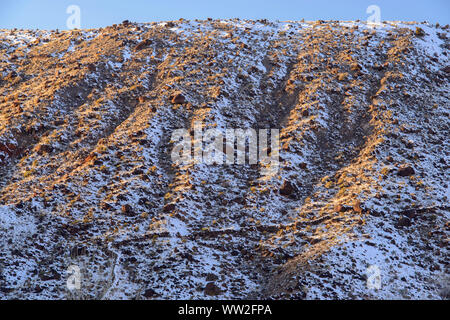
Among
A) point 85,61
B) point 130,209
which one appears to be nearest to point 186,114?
point 130,209

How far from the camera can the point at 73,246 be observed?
66.1 ft

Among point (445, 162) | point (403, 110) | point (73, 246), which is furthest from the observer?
point (403, 110)

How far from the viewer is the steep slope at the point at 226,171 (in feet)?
61.8

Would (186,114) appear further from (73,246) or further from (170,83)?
(73,246)

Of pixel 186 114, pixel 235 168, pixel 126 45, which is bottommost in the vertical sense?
pixel 235 168

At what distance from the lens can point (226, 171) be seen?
2595 centimetres

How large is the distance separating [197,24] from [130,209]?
29.1 m

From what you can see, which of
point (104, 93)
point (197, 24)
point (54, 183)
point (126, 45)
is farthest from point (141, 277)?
point (197, 24)

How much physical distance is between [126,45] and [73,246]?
84.8 feet

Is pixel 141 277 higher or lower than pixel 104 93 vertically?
lower

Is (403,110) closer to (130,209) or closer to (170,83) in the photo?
(170,83)

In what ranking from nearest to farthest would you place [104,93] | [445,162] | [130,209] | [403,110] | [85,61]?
1. [130,209]
2. [445,162]
3. [403,110]
4. [104,93]
5. [85,61]

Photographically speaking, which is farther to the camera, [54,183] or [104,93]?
[104,93]

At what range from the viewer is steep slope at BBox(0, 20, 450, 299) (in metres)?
18.8
